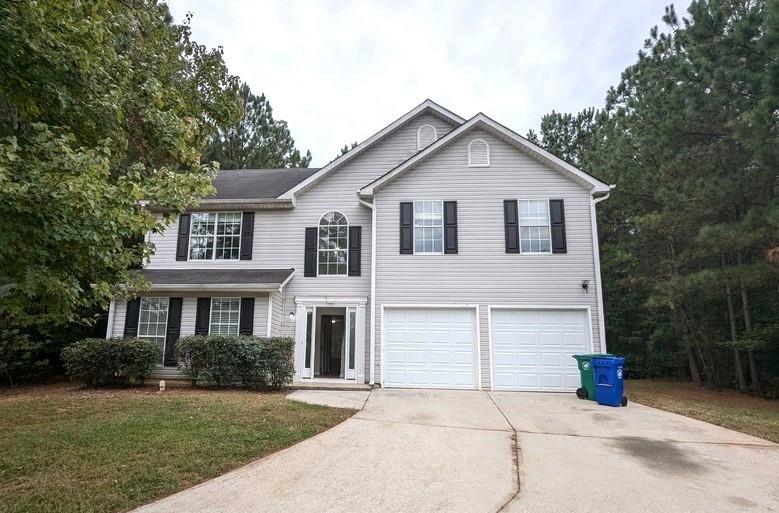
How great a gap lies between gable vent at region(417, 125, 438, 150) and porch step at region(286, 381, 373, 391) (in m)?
7.28

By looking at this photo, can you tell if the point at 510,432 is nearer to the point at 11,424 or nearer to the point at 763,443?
the point at 763,443

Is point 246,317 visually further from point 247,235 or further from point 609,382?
point 609,382

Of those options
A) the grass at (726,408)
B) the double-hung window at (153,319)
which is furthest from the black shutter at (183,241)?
the grass at (726,408)

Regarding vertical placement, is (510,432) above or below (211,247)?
below

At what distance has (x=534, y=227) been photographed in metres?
11.5

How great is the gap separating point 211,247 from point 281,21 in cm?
666

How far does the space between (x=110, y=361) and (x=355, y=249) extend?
6710 millimetres

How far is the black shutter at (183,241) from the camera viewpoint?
41.5 ft

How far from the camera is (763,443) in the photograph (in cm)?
609

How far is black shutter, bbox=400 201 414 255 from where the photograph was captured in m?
11.6

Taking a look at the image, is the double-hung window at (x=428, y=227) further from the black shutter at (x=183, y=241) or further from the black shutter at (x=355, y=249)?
the black shutter at (x=183, y=241)

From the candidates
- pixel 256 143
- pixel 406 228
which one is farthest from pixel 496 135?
pixel 256 143

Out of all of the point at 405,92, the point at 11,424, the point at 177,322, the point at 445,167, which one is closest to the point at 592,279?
the point at 445,167

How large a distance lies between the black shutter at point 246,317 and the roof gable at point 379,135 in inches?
126
